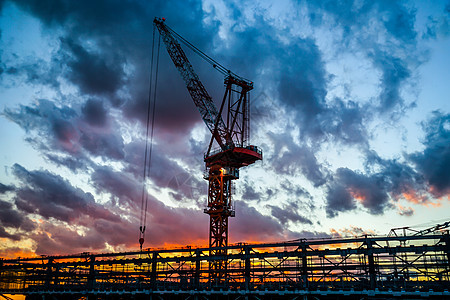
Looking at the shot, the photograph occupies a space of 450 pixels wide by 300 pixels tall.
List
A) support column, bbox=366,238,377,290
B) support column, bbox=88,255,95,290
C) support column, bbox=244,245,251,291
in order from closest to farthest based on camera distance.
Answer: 1. support column, bbox=366,238,377,290
2. support column, bbox=244,245,251,291
3. support column, bbox=88,255,95,290

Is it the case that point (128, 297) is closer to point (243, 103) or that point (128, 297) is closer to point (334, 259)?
point (334, 259)

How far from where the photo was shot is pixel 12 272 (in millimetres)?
97188

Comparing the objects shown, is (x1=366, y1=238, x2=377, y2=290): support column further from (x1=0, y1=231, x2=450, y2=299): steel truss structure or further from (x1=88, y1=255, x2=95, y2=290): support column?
(x1=88, y1=255, x2=95, y2=290): support column

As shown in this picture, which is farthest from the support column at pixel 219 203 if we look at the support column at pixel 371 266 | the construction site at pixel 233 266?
the support column at pixel 371 266

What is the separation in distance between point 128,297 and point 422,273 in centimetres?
5257

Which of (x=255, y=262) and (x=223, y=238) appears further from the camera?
(x=223, y=238)

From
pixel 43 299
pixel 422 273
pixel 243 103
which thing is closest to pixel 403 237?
pixel 422 273

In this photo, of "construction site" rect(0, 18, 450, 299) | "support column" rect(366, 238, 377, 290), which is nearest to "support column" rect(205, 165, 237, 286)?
"construction site" rect(0, 18, 450, 299)

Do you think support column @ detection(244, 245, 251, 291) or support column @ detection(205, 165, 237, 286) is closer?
support column @ detection(244, 245, 251, 291)

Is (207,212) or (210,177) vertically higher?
(210,177)

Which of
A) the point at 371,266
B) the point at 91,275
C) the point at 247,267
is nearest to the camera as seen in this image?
the point at 371,266

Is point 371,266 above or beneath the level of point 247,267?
beneath

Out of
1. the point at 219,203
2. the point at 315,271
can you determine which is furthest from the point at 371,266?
the point at 219,203

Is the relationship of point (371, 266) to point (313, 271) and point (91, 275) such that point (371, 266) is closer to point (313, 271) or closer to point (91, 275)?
point (313, 271)
